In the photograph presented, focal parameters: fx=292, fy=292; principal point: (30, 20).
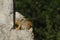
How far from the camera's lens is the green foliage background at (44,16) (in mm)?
4652

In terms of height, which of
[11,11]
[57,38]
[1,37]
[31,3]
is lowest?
[57,38]

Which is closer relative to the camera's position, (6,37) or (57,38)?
(6,37)

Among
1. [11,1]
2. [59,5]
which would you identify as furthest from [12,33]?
[59,5]

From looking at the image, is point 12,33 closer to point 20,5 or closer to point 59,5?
point 59,5

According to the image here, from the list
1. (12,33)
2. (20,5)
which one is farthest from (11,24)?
(20,5)

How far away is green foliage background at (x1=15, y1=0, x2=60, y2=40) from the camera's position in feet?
15.3

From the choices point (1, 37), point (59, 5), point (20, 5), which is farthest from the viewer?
point (20, 5)

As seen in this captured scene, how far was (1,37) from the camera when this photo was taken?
1356 millimetres

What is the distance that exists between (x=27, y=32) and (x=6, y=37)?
103 mm

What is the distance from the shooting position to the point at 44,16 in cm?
509

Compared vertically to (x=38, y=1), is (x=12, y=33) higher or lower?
higher

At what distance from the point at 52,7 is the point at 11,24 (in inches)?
144

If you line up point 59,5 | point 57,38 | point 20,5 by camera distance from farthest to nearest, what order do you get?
point 20,5 → point 59,5 → point 57,38

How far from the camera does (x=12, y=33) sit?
137 centimetres
